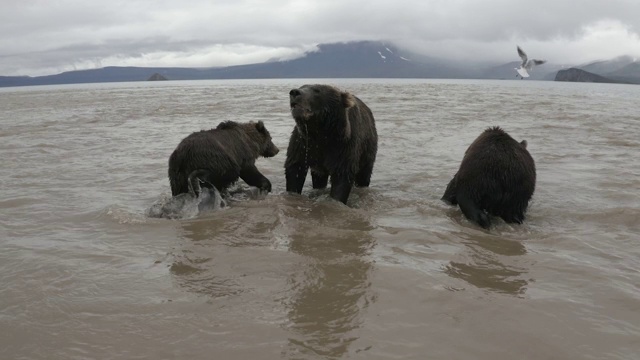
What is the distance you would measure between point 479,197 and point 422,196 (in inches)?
54.7

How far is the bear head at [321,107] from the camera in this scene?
5983mm

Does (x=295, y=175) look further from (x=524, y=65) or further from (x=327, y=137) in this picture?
(x=524, y=65)

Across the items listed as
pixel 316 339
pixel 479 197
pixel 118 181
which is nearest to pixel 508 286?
pixel 316 339

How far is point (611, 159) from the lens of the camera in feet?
31.8

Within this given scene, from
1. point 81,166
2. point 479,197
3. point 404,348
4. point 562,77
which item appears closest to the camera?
point 404,348

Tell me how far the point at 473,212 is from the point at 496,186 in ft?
1.33

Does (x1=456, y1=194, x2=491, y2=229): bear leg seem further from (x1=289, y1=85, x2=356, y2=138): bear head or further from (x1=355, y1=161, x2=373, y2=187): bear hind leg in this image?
(x1=355, y1=161, x2=373, y2=187): bear hind leg

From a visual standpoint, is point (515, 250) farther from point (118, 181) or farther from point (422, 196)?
point (118, 181)

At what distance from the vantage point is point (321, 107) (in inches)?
247

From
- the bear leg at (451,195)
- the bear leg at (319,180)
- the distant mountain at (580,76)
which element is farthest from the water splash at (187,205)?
the distant mountain at (580,76)

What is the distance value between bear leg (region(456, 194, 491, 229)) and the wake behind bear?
279cm

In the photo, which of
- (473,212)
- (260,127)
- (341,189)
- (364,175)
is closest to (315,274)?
(473,212)

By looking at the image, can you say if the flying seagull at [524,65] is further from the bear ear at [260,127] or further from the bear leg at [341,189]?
the bear leg at [341,189]

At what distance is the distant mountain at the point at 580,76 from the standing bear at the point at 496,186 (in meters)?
165
